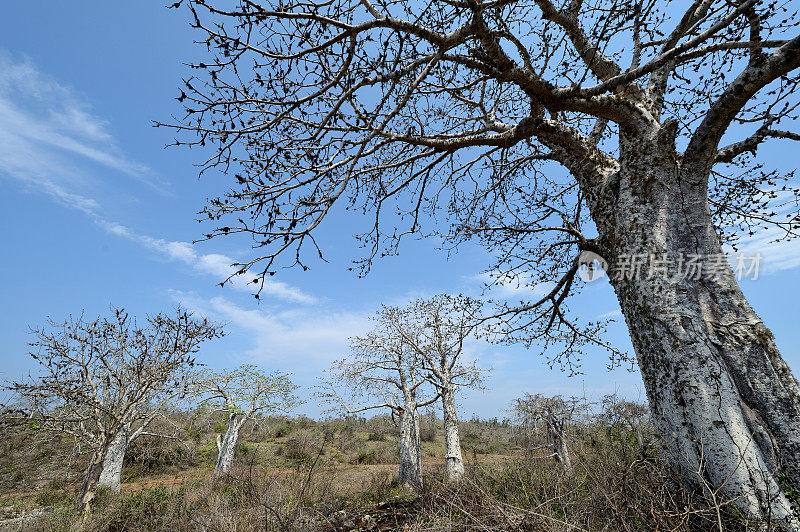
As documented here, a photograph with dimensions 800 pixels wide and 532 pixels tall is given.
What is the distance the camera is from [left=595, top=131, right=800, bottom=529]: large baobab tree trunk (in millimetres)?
2750

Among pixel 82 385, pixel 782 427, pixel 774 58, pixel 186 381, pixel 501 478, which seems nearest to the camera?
pixel 782 427

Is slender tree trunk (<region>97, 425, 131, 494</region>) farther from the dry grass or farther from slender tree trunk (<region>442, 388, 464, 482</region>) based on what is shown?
slender tree trunk (<region>442, 388, 464, 482</region>)

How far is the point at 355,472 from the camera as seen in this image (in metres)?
16.8

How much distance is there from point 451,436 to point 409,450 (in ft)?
5.63

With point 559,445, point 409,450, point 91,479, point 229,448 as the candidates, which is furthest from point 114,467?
point 559,445

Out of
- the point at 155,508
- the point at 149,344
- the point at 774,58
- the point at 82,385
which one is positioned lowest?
the point at 155,508

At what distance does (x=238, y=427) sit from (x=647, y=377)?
51.6ft

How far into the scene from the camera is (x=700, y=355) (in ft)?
9.98

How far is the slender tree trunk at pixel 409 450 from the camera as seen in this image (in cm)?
1259

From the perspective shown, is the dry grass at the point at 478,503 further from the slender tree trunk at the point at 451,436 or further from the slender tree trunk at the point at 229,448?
the slender tree trunk at the point at 229,448

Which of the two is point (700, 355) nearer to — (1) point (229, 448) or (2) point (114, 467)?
(1) point (229, 448)

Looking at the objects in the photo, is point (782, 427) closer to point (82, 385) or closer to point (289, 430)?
point (82, 385)

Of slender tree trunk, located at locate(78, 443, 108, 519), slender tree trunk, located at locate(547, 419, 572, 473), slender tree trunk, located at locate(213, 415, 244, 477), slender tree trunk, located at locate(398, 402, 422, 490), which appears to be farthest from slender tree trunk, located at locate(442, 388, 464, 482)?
slender tree trunk, located at locate(78, 443, 108, 519)

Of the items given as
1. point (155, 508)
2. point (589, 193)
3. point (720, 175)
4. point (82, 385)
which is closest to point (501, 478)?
point (589, 193)
